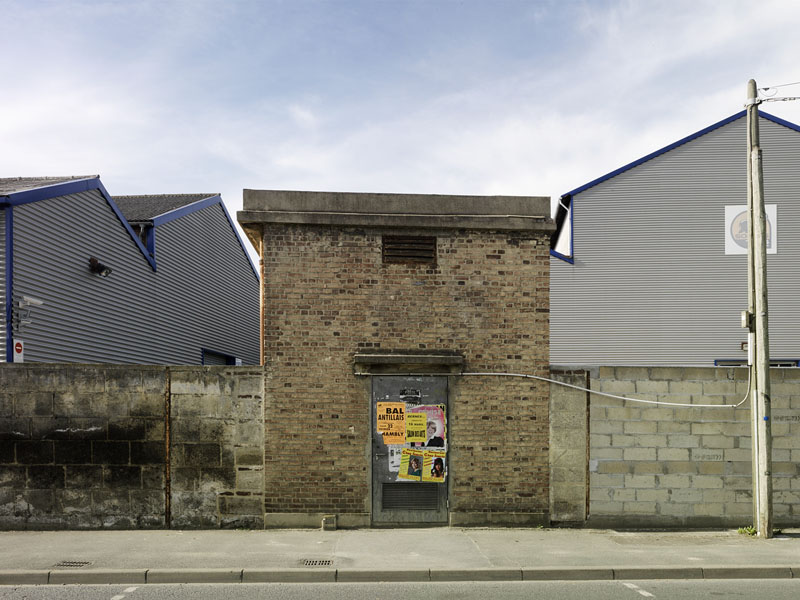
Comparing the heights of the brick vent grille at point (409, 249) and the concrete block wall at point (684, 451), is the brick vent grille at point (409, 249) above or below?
above

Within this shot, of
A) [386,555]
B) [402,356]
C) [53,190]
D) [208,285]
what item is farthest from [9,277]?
[208,285]

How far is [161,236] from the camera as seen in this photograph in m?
20.1

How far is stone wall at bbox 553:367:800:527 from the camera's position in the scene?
406 inches

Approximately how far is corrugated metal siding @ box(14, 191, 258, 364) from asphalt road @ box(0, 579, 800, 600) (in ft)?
26.4

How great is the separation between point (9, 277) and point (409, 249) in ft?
27.5

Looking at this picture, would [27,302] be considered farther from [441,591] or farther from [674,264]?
[674,264]

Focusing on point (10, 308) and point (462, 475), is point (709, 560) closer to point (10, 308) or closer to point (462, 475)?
point (462, 475)

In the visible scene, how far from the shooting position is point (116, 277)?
17.7 m

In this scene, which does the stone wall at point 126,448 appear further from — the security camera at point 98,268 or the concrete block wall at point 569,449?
A: the security camera at point 98,268

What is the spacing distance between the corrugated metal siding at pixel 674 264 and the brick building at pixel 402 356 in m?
12.1

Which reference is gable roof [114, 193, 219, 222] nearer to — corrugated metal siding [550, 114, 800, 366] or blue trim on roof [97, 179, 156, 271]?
blue trim on roof [97, 179, 156, 271]

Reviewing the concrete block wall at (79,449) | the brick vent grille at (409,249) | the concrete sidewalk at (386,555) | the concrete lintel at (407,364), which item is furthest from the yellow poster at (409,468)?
the concrete block wall at (79,449)

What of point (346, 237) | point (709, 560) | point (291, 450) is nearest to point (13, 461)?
point (291, 450)

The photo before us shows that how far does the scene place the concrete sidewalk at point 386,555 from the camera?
7758 millimetres
